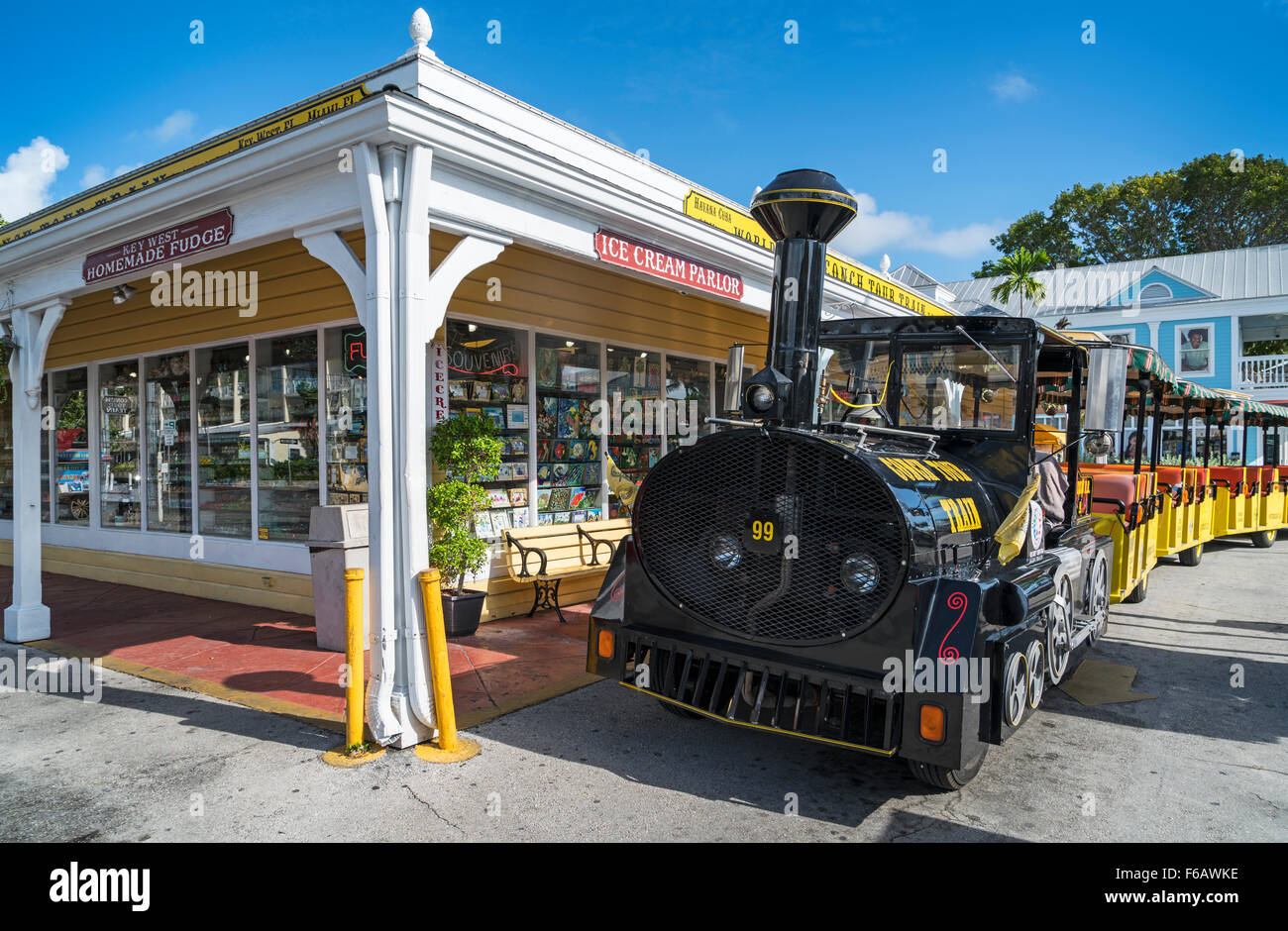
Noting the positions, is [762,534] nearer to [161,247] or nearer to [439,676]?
[439,676]

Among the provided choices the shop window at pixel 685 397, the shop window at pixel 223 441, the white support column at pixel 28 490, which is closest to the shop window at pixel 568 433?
the shop window at pixel 685 397

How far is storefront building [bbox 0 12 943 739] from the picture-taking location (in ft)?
14.4

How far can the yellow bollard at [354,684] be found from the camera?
13.2 ft

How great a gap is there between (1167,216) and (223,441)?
42350 millimetres

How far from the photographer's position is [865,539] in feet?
11.3

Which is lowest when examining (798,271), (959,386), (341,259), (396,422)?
(396,422)

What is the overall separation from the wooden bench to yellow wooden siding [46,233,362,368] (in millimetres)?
2636

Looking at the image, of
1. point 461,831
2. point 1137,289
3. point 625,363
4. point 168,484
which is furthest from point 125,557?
point 1137,289

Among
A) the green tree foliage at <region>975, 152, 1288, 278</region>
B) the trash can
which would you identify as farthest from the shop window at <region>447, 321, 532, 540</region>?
the green tree foliage at <region>975, 152, 1288, 278</region>

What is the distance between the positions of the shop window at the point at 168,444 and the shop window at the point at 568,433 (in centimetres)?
397

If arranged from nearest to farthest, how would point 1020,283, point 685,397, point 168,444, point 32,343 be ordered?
point 32,343 → point 168,444 → point 685,397 → point 1020,283

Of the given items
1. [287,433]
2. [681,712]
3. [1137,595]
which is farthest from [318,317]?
[1137,595]

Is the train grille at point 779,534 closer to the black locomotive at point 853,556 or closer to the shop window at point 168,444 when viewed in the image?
the black locomotive at point 853,556
